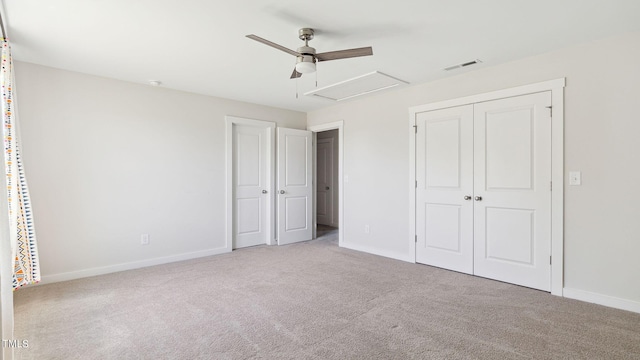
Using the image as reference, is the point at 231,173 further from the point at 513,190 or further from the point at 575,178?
the point at 575,178

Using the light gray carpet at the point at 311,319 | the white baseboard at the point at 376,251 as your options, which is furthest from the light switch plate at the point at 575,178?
the white baseboard at the point at 376,251

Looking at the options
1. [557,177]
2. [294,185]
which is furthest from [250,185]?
[557,177]

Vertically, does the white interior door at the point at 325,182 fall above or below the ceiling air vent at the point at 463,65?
below

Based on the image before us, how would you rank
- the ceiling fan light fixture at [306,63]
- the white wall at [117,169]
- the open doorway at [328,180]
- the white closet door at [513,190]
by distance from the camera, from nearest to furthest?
1. the ceiling fan light fixture at [306,63]
2. the white closet door at [513,190]
3. the white wall at [117,169]
4. the open doorway at [328,180]

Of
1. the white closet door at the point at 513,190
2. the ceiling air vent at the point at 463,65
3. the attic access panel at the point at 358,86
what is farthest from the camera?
the attic access panel at the point at 358,86

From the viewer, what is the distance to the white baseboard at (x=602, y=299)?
106 inches

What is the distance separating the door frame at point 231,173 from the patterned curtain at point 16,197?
7.54 ft

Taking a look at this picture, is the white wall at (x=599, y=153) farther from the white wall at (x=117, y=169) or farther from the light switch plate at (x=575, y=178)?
the white wall at (x=117, y=169)

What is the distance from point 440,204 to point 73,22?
4.15 metres

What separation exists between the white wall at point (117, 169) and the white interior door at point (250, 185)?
273mm

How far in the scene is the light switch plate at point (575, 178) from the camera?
2.97m

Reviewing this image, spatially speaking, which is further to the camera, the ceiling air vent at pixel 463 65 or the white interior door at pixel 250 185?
the white interior door at pixel 250 185

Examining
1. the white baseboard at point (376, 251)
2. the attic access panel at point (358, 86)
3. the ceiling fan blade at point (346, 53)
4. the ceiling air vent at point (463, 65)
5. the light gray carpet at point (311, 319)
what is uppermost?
the ceiling air vent at point (463, 65)

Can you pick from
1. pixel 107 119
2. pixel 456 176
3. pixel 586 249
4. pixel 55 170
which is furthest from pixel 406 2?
pixel 55 170
